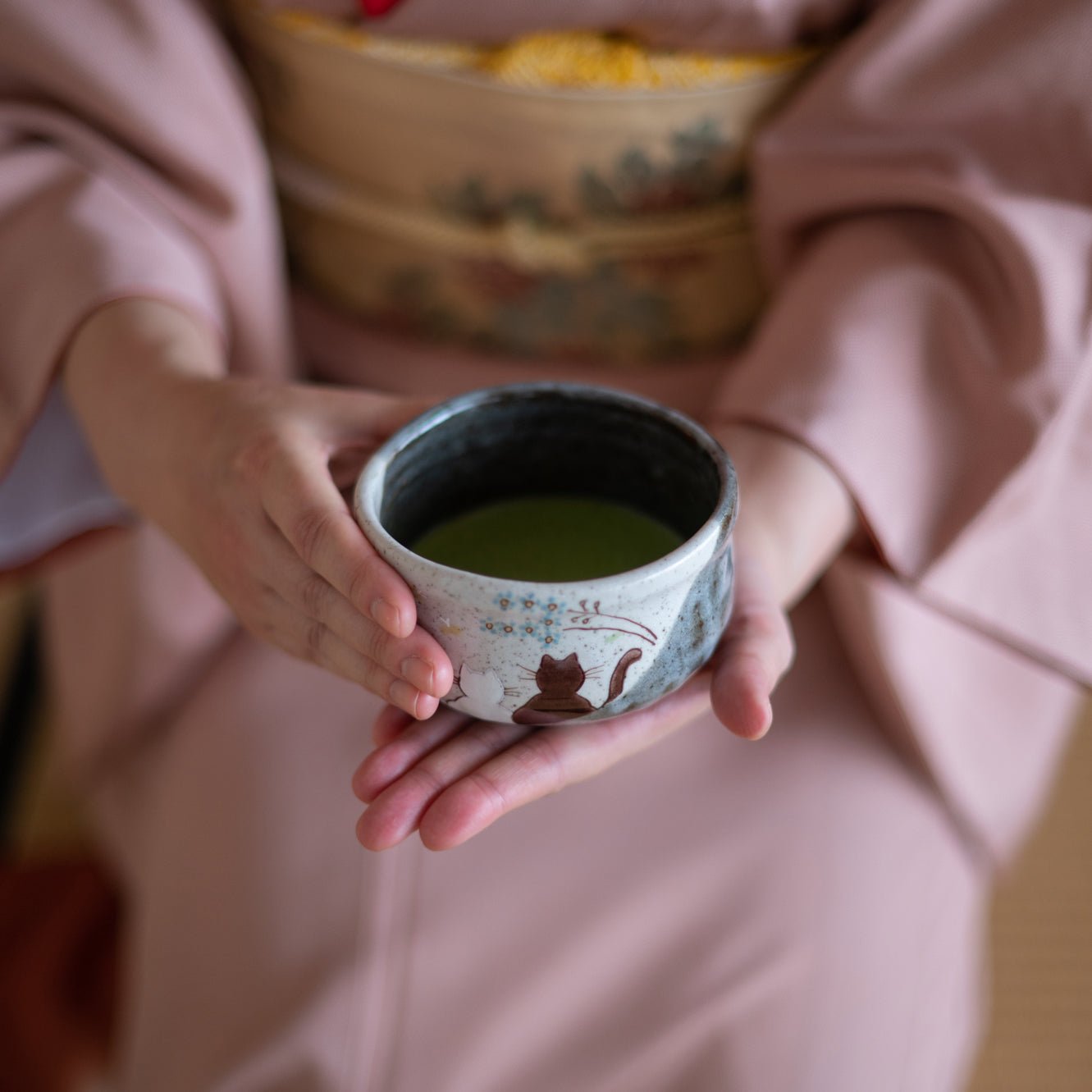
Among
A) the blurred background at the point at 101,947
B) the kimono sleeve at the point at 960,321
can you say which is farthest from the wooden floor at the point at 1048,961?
the kimono sleeve at the point at 960,321

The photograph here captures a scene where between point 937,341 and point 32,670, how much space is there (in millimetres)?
1163

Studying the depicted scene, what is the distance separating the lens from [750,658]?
465mm

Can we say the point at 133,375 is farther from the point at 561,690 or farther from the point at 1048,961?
the point at 1048,961

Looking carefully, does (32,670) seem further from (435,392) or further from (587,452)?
(587,452)

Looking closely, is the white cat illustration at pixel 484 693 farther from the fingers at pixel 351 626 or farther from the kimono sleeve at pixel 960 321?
the kimono sleeve at pixel 960 321

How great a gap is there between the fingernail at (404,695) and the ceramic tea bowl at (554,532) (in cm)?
2

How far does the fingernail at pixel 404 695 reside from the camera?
1.39 feet

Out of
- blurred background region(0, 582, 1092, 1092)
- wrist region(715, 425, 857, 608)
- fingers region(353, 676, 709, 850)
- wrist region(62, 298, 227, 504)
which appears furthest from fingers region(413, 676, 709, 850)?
blurred background region(0, 582, 1092, 1092)

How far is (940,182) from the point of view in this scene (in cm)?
64

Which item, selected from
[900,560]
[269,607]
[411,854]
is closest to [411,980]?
[411,854]

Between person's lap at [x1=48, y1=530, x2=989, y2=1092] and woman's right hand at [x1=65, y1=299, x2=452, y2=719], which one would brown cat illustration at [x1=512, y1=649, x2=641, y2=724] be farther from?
person's lap at [x1=48, y1=530, x2=989, y2=1092]

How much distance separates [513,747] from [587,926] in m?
0.20

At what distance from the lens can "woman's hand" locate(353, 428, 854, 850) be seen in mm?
439

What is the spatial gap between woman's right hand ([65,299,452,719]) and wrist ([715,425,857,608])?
0.19 meters
